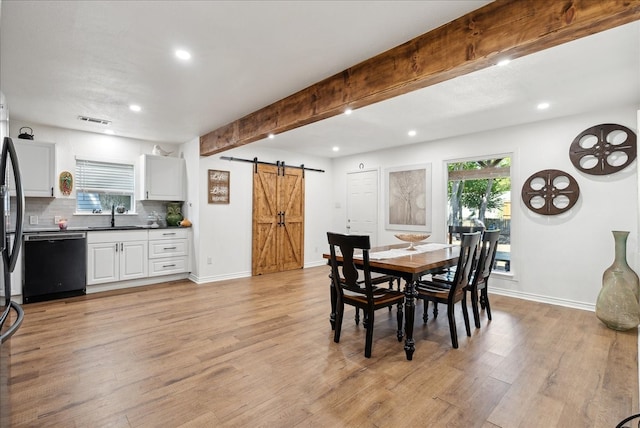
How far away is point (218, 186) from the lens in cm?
538

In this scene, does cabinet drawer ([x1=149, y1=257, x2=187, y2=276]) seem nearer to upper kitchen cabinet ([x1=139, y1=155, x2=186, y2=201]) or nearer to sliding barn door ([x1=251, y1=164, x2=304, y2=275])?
upper kitchen cabinet ([x1=139, y1=155, x2=186, y2=201])

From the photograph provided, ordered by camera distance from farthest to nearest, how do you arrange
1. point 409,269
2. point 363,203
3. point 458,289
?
point 363,203 → point 458,289 → point 409,269

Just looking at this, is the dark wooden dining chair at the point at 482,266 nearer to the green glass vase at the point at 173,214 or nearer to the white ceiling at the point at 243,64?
the white ceiling at the point at 243,64

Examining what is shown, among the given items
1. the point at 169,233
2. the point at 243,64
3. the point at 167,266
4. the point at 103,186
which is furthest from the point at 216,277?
the point at 243,64

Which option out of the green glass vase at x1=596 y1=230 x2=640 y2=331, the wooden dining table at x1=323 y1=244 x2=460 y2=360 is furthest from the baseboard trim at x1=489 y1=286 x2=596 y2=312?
the wooden dining table at x1=323 y1=244 x2=460 y2=360

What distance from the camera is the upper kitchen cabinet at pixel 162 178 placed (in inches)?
203

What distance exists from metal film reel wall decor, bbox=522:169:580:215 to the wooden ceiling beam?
9.52 feet

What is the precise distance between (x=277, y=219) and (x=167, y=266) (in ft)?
6.95

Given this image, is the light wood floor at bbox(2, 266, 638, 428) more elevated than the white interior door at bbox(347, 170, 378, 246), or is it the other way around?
the white interior door at bbox(347, 170, 378, 246)

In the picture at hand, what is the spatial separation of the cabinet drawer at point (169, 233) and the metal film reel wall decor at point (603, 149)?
19.1 ft

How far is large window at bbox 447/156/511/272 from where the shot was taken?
461 centimetres

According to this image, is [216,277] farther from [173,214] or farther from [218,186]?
[218,186]

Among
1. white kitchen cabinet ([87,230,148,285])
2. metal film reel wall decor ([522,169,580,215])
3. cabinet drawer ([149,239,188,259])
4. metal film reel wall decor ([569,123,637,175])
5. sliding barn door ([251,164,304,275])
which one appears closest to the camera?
metal film reel wall decor ([569,123,637,175])

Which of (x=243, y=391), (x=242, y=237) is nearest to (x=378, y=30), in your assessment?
(x=243, y=391)
